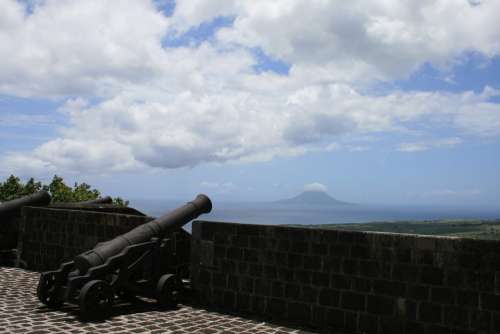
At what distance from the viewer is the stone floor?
6.85 meters

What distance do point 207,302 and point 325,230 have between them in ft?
8.78

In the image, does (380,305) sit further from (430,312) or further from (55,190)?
(55,190)

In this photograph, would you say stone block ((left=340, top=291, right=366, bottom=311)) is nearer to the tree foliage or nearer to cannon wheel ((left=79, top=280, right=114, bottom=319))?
cannon wheel ((left=79, top=280, right=114, bottom=319))

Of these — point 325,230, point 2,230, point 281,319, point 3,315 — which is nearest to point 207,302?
point 281,319

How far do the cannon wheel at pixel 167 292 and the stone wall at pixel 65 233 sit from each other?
0.95 m

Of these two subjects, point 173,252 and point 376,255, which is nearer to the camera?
point 376,255

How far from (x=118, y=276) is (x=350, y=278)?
147 inches

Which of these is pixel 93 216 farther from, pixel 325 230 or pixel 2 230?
pixel 325 230

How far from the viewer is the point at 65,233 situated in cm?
1140

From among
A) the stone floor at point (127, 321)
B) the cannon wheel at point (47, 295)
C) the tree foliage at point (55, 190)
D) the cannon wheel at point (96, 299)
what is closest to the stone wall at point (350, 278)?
the stone floor at point (127, 321)

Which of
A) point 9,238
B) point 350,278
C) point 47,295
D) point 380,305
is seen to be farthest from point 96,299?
point 9,238

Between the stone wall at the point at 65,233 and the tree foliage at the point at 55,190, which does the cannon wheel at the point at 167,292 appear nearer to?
the stone wall at the point at 65,233

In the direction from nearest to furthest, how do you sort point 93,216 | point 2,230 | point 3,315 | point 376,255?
point 376,255
point 3,315
point 93,216
point 2,230

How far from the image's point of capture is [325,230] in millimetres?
7438
